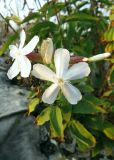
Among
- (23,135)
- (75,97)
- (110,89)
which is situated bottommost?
(23,135)

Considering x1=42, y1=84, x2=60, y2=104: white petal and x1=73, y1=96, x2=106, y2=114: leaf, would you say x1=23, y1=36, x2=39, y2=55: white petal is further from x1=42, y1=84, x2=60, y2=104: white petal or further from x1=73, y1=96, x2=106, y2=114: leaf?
x1=73, y1=96, x2=106, y2=114: leaf

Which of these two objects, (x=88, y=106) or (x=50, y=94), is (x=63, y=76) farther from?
(x=88, y=106)

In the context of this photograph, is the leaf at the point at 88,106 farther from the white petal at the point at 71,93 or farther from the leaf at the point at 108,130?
the white petal at the point at 71,93

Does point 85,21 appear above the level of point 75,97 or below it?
below

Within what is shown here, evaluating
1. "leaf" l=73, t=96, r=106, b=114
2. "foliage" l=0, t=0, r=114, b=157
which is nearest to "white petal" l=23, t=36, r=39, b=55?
"foliage" l=0, t=0, r=114, b=157

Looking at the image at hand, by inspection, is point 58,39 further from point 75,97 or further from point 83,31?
point 75,97

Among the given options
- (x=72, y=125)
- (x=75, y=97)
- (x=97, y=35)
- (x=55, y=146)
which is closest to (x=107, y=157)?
(x=55, y=146)
